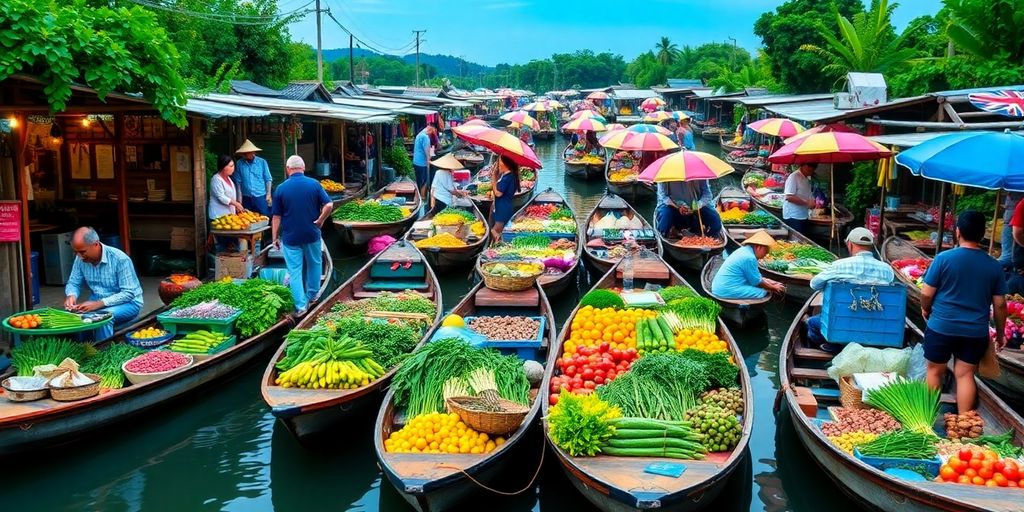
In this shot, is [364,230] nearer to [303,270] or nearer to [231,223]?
[231,223]

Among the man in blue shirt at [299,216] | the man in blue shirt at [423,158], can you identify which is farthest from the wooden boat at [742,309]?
the man in blue shirt at [423,158]

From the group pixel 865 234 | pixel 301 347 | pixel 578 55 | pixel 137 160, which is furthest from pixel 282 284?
pixel 578 55

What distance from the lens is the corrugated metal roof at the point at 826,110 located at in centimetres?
1275

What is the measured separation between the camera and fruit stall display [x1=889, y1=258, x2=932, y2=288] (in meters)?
10.1

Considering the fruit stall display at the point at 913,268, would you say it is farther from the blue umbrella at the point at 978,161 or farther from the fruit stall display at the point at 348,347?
the fruit stall display at the point at 348,347

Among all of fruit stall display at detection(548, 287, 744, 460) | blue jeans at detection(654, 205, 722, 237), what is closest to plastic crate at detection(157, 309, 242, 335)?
fruit stall display at detection(548, 287, 744, 460)

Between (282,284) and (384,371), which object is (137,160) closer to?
(282,284)

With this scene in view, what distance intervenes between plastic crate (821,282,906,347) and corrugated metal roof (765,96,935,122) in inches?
260

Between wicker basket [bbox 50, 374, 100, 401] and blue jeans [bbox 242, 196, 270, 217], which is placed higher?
blue jeans [bbox 242, 196, 270, 217]

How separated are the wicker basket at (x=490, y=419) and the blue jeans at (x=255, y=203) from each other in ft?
24.9

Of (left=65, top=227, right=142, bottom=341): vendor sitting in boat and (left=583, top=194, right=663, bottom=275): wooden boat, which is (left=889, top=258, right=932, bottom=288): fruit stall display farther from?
(left=65, top=227, right=142, bottom=341): vendor sitting in boat

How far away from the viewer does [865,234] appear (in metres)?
7.14

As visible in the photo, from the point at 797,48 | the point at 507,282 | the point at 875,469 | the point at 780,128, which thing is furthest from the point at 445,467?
the point at 797,48

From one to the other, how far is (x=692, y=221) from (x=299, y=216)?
676 cm
